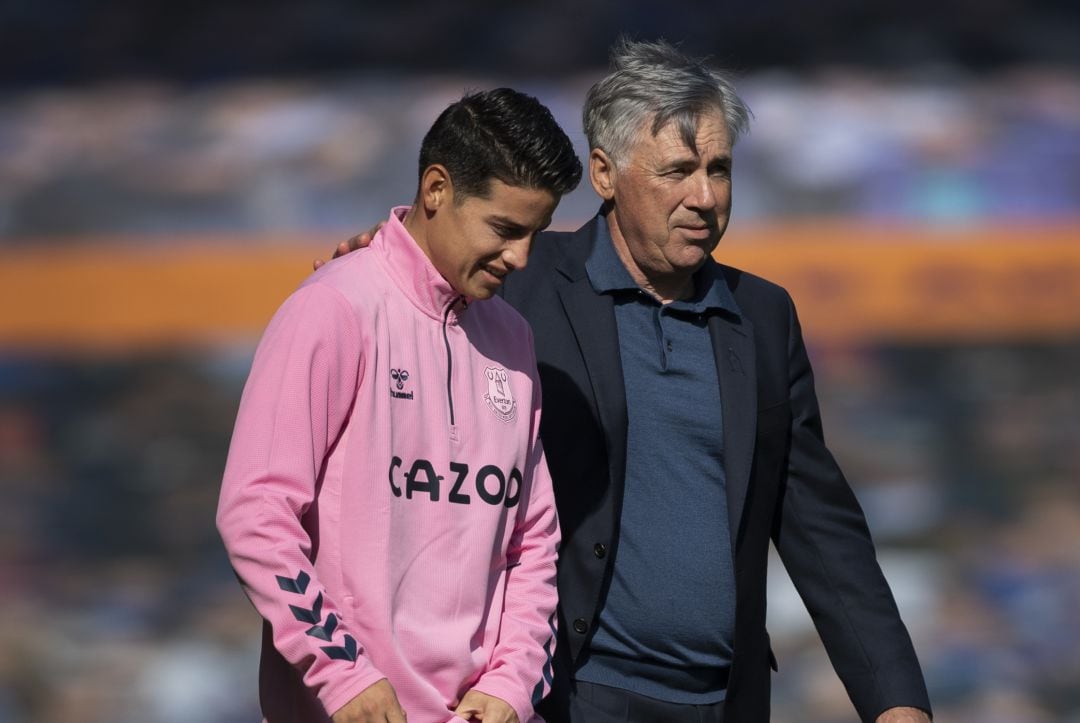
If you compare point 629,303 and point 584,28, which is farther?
point 584,28

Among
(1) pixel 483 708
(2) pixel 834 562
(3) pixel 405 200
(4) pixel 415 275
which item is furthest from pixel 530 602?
(3) pixel 405 200

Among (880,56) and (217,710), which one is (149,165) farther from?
(880,56)

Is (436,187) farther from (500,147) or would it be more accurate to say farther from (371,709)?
(371,709)

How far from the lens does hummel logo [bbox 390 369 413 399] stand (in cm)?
186

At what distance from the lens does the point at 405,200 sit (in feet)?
16.8

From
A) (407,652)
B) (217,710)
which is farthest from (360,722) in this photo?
(217,710)

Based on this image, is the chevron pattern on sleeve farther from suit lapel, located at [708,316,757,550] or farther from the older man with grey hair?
suit lapel, located at [708,316,757,550]

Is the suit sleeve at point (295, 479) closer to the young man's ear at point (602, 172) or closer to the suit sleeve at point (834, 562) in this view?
the young man's ear at point (602, 172)

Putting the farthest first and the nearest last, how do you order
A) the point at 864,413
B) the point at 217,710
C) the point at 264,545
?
the point at 864,413 → the point at 217,710 → the point at 264,545

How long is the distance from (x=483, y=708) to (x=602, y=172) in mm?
816

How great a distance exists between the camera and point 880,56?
532 centimetres

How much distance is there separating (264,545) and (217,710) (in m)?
3.12

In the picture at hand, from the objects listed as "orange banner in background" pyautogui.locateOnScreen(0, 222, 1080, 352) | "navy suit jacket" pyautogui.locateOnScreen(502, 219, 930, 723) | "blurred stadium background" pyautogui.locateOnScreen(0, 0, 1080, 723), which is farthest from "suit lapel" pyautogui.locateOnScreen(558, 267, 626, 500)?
"orange banner in background" pyautogui.locateOnScreen(0, 222, 1080, 352)

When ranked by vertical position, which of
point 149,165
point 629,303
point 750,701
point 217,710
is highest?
point 149,165
